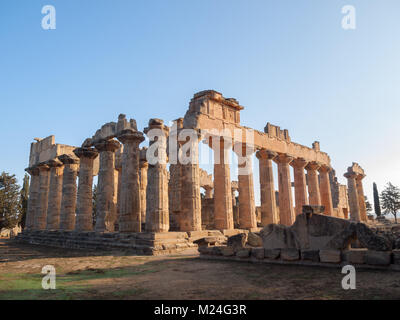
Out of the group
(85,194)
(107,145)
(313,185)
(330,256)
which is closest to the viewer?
(330,256)

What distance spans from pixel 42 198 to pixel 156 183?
51.1 ft

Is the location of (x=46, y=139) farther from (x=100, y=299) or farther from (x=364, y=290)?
(x=364, y=290)

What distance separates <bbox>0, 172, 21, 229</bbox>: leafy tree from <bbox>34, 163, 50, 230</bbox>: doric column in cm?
1499

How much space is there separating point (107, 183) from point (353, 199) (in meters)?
A: 25.6

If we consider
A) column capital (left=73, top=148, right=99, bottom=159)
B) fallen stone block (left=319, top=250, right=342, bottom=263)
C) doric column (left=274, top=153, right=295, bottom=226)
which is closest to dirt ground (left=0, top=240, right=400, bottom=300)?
fallen stone block (left=319, top=250, right=342, bottom=263)

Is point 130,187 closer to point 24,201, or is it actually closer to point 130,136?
point 130,136

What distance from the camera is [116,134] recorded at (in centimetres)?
1772

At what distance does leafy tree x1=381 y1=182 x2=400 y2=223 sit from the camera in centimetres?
4616

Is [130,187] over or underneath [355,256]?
over

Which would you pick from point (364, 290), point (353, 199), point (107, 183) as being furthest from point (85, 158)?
point (353, 199)

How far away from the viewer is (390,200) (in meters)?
47.0

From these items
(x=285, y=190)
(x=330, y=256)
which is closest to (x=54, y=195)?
(x=285, y=190)

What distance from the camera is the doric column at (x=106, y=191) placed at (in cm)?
1809

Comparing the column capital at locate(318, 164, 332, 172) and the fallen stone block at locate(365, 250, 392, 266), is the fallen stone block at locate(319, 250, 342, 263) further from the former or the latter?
the column capital at locate(318, 164, 332, 172)
